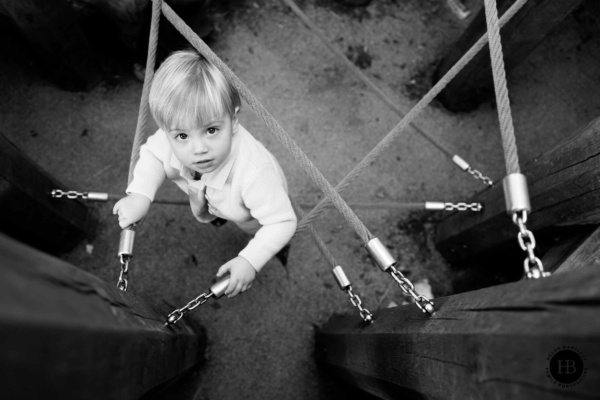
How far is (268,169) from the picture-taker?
49.1 inches

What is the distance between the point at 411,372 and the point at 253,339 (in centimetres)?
98

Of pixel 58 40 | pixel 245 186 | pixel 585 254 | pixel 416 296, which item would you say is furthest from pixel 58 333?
pixel 58 40

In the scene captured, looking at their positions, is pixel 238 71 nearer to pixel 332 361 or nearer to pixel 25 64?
pixel 25 64

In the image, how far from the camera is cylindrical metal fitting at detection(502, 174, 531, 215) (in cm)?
79

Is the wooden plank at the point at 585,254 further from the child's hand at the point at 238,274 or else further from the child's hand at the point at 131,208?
the child's hand at the point at 131,208

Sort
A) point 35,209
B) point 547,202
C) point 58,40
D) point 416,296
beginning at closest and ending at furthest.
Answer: point 416,296
point 547,202
point 35,209
point 58,40

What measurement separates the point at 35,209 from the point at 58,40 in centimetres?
65

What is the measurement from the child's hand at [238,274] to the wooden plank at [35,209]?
2.22 feet

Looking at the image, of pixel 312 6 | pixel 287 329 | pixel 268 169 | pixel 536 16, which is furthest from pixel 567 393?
pixel 312 6

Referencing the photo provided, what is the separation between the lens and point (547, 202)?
4.44 ft

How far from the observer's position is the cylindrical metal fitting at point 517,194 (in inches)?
31.2

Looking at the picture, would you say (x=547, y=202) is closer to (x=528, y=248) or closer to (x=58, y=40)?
(x=528, y=248)

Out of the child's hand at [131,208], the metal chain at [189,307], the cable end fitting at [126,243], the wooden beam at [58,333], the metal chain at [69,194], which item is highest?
the metal chain at [69,194]

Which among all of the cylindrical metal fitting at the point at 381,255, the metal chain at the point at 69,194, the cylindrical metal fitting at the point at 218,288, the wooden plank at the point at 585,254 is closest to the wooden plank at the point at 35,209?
the metal chain at the point at 69,194
